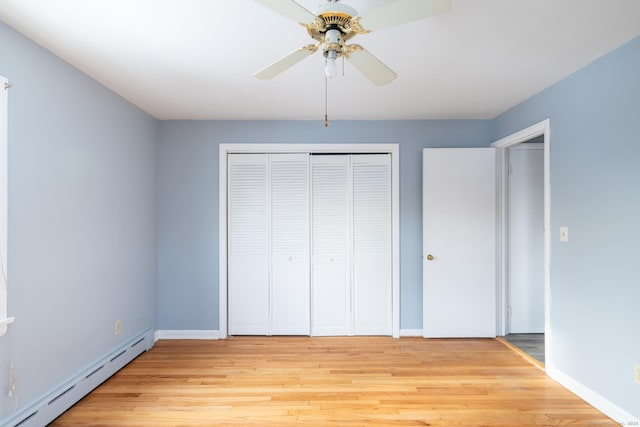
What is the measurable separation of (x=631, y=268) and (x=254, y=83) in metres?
2.82

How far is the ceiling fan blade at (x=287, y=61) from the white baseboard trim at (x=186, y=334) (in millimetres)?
2851

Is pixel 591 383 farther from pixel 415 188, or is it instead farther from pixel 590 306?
pixel 415 188

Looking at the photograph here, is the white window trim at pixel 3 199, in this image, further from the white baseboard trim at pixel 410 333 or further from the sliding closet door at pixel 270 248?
the white baseboard trim at pixel 410 333

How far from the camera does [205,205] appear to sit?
367cm

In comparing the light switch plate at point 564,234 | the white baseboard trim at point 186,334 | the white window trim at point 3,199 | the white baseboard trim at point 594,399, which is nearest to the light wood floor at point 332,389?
the white baseboard trim at point 594,399

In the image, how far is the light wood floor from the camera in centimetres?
220

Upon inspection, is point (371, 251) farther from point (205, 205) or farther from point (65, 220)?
point (65, 220)

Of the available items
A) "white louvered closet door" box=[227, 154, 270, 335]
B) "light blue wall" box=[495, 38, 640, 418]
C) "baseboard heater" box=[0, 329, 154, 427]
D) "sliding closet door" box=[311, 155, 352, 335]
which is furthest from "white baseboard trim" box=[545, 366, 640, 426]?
"baseboard heater" box=[0, 329, 154, 427]

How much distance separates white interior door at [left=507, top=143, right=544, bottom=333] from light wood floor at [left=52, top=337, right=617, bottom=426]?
0.56 meters

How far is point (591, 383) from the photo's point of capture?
234 cm

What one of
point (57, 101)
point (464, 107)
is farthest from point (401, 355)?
point (57, 101)

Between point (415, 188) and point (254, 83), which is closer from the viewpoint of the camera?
point (254, 83)

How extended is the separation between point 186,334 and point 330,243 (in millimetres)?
1822

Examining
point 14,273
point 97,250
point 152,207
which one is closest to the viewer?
point 14,273
